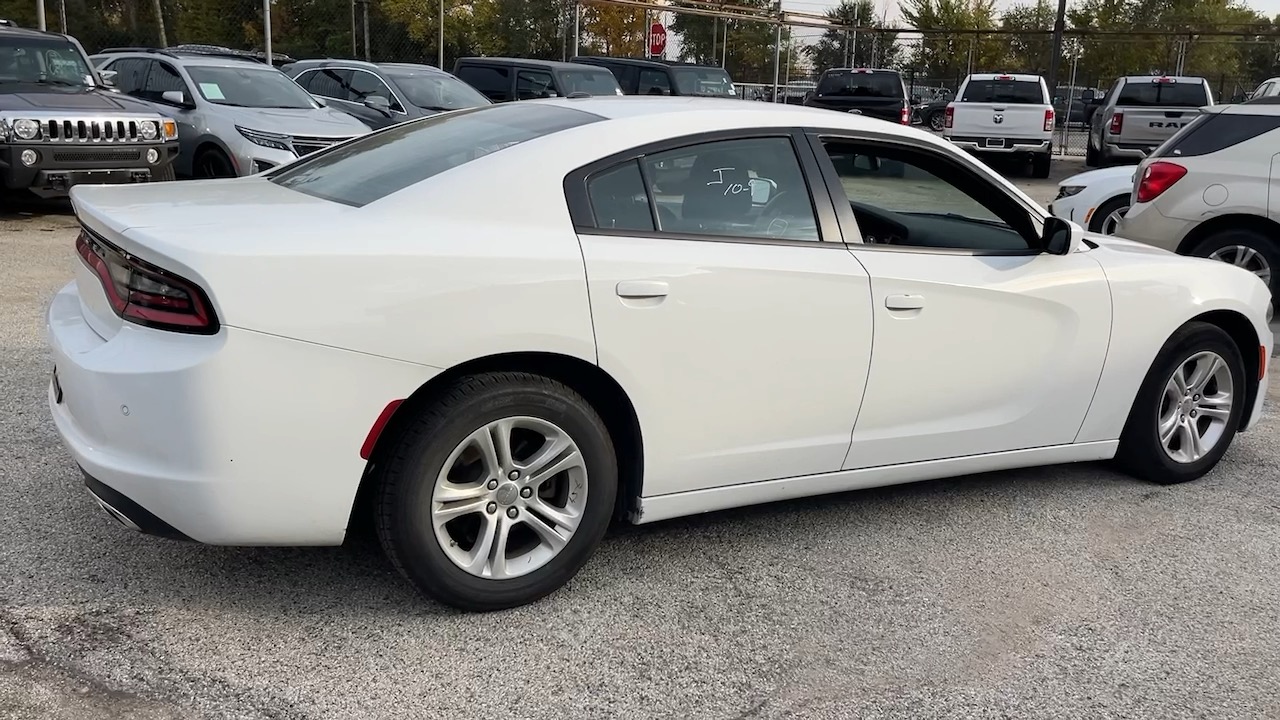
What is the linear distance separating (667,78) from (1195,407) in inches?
637

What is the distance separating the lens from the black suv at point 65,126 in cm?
998

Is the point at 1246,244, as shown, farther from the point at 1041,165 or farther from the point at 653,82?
the point at 653,82

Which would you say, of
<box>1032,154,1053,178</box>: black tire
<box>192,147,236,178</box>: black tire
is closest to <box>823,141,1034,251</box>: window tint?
<box>192,147,236,178</box>: black tire

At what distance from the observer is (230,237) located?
3002 mm

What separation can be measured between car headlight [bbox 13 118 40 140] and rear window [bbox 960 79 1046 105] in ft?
49.1

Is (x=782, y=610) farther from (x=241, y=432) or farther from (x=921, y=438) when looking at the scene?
(x=241, y=432)

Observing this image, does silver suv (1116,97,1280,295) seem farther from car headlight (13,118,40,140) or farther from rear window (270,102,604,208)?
car headlight (13,118,40,140)

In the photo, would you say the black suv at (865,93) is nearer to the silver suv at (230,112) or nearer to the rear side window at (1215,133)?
the silver suv at (230,112)

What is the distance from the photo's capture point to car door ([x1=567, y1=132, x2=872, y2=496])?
340cm

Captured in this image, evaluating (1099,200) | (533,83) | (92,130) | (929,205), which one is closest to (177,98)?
(92,130)

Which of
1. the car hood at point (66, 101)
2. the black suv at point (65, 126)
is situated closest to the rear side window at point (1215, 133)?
the black suv at point (65, 126)

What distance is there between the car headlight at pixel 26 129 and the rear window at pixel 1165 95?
1687 centimetres

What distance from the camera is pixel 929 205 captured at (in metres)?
4.46

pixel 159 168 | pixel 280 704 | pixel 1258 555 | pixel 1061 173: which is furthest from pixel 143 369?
pixel 1061 173
